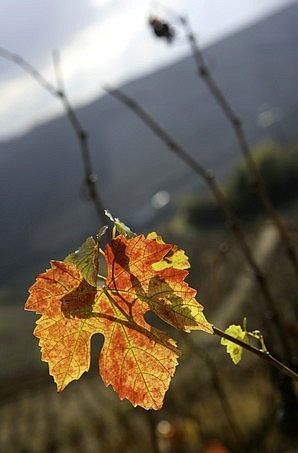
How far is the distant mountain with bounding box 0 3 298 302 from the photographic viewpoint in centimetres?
3800

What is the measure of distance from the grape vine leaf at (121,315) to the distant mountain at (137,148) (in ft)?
103

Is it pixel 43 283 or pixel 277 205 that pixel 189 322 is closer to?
pixel 43 283

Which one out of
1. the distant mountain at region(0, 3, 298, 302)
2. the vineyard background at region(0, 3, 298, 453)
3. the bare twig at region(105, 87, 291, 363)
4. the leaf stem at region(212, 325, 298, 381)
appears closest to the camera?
the leaf stem at region(212, 325, 298, 381)

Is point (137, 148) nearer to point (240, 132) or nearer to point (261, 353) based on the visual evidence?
point (240, 132)

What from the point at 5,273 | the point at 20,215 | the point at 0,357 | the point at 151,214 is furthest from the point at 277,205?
the point at 20,215

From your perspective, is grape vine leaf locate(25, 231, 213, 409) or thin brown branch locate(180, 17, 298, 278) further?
thin brown branch locate(180, 17, 298, 278)

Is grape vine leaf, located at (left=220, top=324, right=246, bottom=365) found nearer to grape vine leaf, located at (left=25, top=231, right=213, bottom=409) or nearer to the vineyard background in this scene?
grape vine leaf, located at (left=25, top=231, right=213, bottom=409)

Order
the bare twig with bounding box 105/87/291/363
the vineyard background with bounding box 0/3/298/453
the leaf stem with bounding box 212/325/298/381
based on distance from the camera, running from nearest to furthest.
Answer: the leaf stem with bounding box 212/325/298/381
the bare twig with bounding box 105/87/291/363
the vineyard background with bounding box 0/3/298/453

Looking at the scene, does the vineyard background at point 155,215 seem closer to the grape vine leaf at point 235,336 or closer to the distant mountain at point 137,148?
the distant mountain at point 137,148

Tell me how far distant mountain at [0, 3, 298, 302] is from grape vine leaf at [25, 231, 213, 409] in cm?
3135

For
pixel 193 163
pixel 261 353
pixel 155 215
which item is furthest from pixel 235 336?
pixel 155 215

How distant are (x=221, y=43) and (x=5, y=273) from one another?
98.9 feet

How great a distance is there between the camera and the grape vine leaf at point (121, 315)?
1.09 feet

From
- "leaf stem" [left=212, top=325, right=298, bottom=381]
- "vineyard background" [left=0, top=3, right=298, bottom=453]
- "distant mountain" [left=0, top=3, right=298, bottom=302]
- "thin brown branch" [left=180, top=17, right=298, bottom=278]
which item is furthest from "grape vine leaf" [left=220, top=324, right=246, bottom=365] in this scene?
"distant mountain" [left=0, top=3, right=298, bottom=302]
